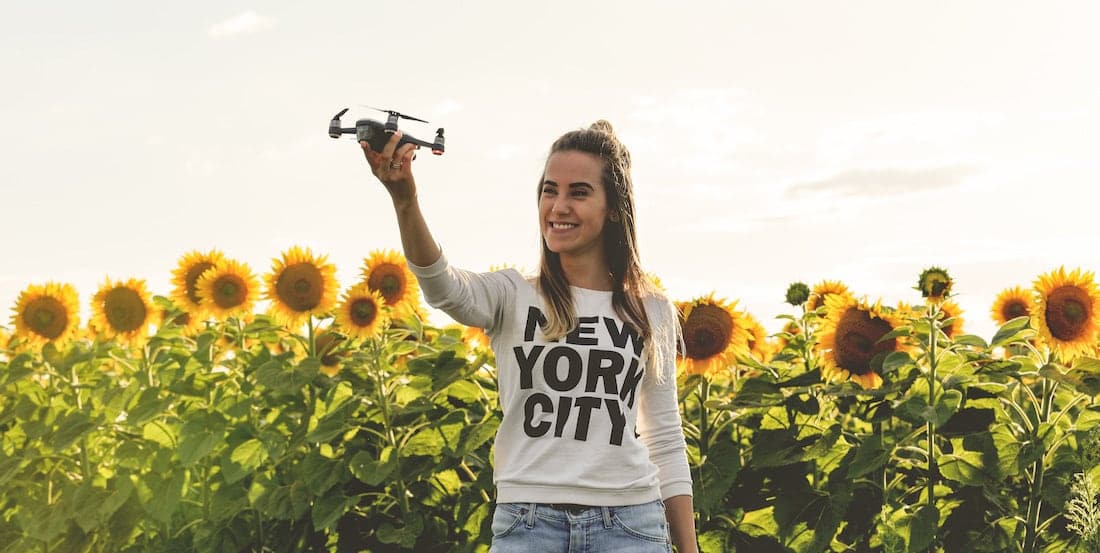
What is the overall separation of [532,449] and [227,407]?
208 cm

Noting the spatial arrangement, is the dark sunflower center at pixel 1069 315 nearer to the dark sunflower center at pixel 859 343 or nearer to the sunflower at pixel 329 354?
the dark sunflower center at pixel 859 343

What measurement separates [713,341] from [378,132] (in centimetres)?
210

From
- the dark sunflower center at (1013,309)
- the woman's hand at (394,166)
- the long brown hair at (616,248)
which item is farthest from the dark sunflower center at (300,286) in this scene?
the dark sunflower center at (1013,309)

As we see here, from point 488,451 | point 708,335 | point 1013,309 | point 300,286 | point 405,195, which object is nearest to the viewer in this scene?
point 405,195

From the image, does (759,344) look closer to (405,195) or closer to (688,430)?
(688,430)

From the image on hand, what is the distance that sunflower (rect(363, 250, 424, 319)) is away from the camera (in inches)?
180

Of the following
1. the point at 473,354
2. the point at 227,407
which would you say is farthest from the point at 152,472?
the point at 473,354

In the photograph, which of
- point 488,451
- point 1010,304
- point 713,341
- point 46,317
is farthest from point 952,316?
point 46,317

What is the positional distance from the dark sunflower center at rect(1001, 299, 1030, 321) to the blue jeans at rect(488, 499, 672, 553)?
9.57ft

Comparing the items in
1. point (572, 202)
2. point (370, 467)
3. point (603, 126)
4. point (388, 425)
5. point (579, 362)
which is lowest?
point (370, 467)

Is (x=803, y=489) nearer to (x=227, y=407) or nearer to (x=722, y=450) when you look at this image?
(x=722, y=450)

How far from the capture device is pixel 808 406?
4.32m

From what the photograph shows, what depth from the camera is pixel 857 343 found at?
14.3ft

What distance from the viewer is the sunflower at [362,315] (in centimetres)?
442
